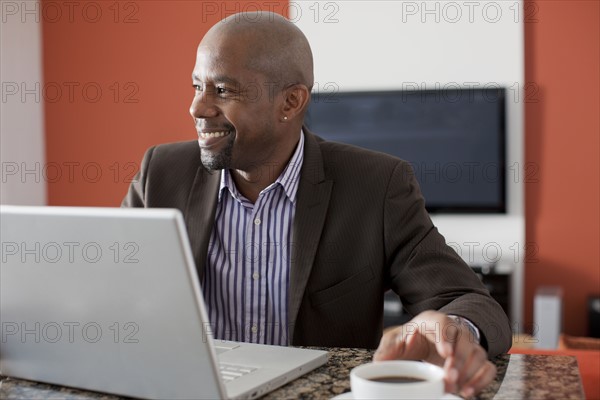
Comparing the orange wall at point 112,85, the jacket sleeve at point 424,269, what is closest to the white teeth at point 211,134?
the jacket sleeve at point 424,269

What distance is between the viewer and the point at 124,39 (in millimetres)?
5367

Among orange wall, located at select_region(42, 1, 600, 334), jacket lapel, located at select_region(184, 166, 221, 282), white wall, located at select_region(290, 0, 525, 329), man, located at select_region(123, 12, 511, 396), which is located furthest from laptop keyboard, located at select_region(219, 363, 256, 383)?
orange wall, located at select_region(42, 1, 600, 334)

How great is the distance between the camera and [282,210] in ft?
5.88

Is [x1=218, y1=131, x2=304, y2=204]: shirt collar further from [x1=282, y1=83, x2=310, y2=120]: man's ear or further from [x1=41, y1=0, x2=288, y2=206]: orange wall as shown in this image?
[x1=41, y1=0, x2=288, y2=206]: orange wall

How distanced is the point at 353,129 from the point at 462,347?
3846mm

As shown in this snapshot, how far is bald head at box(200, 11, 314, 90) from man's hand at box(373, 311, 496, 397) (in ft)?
2.50

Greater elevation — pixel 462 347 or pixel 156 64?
pixel 156 64

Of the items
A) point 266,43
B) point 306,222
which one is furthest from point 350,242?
point 266,43

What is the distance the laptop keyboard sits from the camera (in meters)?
1.13

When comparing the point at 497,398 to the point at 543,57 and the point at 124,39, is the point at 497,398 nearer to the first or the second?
A: the point at 543,57

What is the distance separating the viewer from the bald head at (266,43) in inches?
68.6

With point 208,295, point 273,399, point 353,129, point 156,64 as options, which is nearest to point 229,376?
point 273,399

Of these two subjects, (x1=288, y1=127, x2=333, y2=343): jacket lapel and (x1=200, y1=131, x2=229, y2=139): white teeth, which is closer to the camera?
(x1=288, y1=127, x2=333, y2=343): jacket lapel

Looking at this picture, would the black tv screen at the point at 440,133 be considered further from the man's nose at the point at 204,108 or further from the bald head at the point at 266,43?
the man's nose at the point at 204,108
